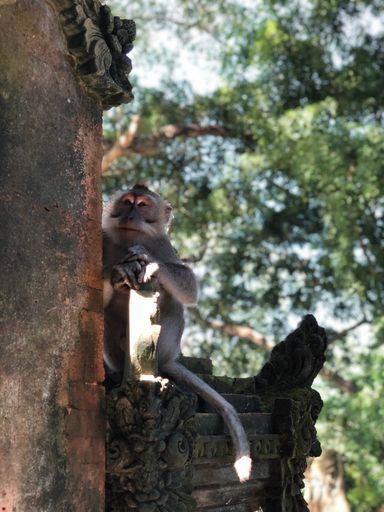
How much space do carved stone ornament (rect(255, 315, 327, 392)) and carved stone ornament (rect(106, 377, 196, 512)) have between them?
1920 mm

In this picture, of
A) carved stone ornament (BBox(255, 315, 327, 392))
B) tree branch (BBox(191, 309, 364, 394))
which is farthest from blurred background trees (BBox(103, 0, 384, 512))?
carved stone ornament (BBox(255, 315, 327, 392))

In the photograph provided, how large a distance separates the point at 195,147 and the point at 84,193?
11.0 m

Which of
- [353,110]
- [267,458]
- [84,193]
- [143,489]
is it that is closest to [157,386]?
[143,489]

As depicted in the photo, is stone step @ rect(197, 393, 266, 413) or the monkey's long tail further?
stone step @ rect(197, 393, 266, 413)

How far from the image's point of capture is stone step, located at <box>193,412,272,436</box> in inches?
163

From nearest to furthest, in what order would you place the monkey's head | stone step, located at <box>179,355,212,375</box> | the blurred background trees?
the monkey's head < stone step, located at <box>179,355,212,375</box> < the blurred background trees

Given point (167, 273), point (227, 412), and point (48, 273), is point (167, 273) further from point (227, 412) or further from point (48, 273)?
point (48, 273)

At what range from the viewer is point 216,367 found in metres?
15.0

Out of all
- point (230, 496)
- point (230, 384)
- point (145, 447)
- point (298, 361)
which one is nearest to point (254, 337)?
point (298, 361)

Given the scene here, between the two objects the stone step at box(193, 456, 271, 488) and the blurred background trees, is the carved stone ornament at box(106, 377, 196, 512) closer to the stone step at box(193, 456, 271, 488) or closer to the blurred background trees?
the stone step at box(193, 456, 271, 488)

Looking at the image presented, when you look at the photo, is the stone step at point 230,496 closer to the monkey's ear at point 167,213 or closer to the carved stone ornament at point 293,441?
the carved stone ornament at point 293,441

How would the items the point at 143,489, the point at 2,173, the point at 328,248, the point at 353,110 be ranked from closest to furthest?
the point at 2,173
the point at 143,489
the point at 353,110
the point at 328,248

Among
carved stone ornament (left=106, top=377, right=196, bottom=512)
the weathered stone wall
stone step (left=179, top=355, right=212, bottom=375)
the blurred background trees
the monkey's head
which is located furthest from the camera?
the blurred background trees

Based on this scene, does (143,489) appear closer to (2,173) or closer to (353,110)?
(2,173)
